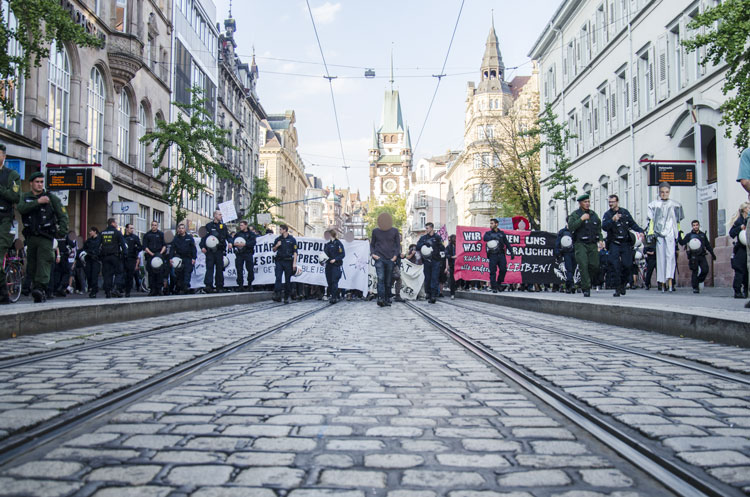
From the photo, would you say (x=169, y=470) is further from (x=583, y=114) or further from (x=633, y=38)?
(x=583, y=114)

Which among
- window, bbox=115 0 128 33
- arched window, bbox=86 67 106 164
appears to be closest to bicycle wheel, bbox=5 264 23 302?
arched window, bbox=86 67 106 164

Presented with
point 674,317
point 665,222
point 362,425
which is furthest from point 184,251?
point 362,425

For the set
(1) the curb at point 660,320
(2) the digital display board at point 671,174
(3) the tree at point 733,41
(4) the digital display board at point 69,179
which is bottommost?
(1) the curb at point 660,320

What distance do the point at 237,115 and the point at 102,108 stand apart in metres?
30.1

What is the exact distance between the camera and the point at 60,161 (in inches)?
797

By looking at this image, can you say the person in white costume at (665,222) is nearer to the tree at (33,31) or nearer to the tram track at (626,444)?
the tram track at (626,444)

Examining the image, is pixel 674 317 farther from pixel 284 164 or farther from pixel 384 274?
pixel 284 164

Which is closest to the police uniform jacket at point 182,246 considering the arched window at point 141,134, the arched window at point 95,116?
the arched window at point 95,116

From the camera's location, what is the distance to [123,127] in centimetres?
3002

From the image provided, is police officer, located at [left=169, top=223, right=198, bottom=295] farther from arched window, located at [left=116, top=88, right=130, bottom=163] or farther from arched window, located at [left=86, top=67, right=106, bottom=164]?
arched window, located at [left=116, top=88, right=130, bottom=163]

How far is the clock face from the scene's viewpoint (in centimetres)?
19388

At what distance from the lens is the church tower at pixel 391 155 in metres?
191

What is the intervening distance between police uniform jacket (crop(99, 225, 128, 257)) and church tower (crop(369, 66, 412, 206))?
6930 inches

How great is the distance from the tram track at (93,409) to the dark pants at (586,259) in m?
8.17
